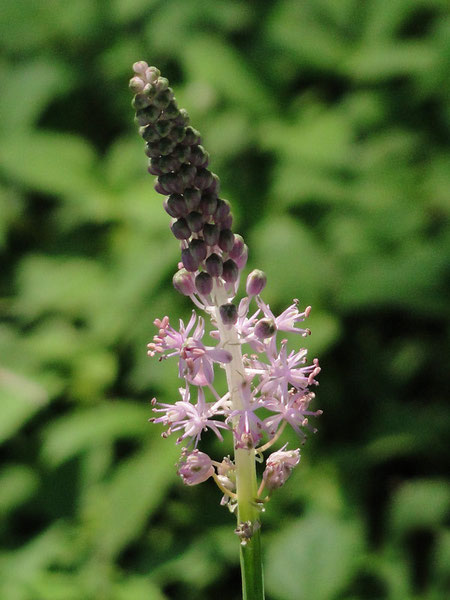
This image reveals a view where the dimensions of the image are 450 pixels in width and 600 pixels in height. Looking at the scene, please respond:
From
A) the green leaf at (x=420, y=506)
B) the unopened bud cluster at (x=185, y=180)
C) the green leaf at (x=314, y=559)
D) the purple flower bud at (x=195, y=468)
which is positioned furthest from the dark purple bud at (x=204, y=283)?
the green leaf at (x=420, y=506)

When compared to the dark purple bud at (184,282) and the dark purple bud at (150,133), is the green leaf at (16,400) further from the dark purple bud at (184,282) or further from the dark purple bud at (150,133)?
the dark purple bud at (150,133)

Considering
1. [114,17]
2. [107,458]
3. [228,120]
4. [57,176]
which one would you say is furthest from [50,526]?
[114,17]

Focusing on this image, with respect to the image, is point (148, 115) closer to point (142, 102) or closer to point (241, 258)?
point (142, 102)

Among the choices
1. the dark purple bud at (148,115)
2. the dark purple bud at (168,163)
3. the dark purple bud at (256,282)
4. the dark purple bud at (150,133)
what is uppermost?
the dark purple bud at (148,115)

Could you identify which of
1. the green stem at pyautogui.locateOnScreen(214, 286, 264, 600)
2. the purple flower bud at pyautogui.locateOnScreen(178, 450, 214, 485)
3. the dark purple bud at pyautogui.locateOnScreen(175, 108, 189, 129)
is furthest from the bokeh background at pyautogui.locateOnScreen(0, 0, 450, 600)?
the dark purple bud at pyautogui.locateOnScreen(175, 108, 189, 129)

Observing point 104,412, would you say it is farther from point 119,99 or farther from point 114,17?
point 114,17

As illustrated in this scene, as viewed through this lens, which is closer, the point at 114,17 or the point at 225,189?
the point at 225,189
